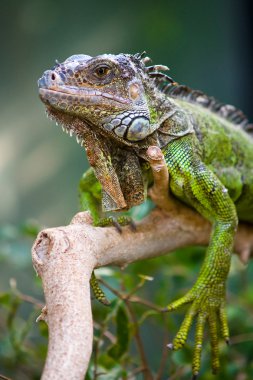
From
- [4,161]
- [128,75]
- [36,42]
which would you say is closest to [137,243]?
[128,75]

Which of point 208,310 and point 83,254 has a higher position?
point 83,254

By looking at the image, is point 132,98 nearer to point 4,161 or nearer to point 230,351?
point 230,351

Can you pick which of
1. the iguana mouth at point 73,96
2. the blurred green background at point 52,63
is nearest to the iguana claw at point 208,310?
the iguana mouth at point 73,96

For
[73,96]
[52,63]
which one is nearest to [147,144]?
[73,96]

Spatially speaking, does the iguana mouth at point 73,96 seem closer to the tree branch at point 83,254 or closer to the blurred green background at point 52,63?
the tree branch at point 83,254

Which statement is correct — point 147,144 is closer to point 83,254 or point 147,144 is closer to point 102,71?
point 102,71

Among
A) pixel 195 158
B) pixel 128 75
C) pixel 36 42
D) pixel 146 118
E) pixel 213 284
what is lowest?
pixel 213 284

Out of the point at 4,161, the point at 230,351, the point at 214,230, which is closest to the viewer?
the point at 214,230

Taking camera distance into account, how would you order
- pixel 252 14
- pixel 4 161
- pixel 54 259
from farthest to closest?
1. pixel 252 14
2. pixel 4 161
3. pixel 54 259
